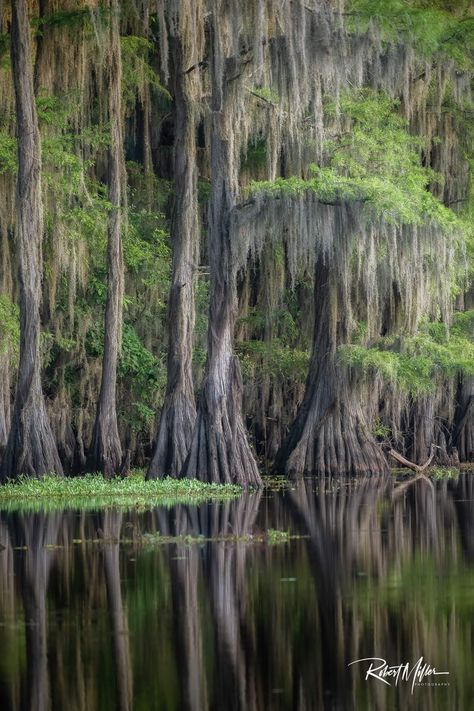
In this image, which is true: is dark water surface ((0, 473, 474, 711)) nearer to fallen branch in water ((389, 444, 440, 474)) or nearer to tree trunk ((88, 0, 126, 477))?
tree trunk ((88, 0, 126, 477))

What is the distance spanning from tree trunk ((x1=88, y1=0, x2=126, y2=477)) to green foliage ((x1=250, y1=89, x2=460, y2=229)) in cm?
314

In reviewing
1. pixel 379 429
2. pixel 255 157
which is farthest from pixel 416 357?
pixel 255 157

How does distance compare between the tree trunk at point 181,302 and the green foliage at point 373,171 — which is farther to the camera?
the tree trunk at point 181,302

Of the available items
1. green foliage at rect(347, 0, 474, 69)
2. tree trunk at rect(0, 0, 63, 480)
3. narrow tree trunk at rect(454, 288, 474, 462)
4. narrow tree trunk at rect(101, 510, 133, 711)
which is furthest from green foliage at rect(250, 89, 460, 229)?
narrow tree trunk at rect(101, 510, 133, 711)

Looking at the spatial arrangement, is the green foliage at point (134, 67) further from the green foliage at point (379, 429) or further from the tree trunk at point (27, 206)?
the green foliage at point (379, 429)

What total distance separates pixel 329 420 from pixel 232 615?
1661 centimetres

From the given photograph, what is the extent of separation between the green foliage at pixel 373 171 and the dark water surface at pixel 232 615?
8307 millimetres

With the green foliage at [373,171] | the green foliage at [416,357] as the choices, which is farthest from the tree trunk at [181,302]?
the green foliage at [416,357]

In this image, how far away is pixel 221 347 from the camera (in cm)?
2189

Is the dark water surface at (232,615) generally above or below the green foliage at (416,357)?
below

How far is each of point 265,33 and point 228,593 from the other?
1295 centimetres

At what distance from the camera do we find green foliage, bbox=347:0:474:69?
21.2 meters

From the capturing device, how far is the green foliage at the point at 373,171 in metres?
21.0

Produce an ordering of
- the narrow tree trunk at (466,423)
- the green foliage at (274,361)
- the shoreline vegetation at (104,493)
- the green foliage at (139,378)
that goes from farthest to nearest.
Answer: the narrow tree trunk at (466,423), the green foliage at (274,361), the green foliage at (139,378), the shoreline vegetation at (104,493)
